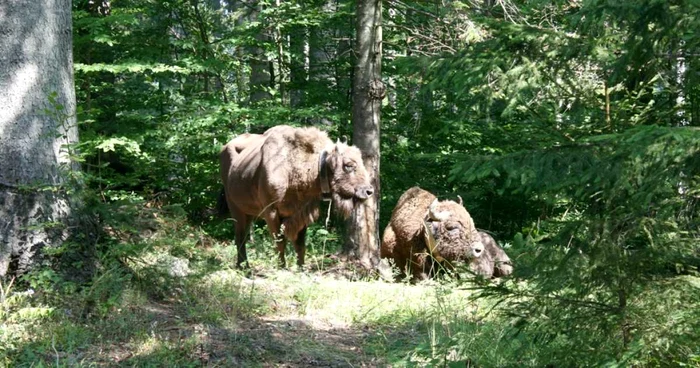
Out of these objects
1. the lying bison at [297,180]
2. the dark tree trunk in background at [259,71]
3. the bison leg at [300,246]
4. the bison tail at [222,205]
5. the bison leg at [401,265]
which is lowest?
the bison leg at [401,265]

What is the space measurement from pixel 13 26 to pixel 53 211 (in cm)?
165

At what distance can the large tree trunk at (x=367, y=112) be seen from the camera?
10.2 metres

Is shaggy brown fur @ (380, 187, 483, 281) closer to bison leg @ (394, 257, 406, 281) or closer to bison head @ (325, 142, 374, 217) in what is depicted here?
bison leg @ (394, 257, 406, 281)

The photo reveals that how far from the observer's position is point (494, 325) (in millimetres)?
5930

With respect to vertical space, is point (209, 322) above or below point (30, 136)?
below

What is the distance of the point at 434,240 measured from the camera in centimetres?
1014

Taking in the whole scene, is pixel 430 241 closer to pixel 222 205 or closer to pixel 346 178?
pixel 346 178

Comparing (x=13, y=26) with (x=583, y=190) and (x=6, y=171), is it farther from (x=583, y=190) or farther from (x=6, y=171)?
(x=583, y=190)

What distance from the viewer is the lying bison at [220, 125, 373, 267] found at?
9750 mm

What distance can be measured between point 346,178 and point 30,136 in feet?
15.1

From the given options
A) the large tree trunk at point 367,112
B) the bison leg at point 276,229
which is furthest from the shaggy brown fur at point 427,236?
the bison leg at point 276,229

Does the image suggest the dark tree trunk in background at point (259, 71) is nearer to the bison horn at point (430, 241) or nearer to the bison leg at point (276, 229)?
the bison leg at point (276, 229)

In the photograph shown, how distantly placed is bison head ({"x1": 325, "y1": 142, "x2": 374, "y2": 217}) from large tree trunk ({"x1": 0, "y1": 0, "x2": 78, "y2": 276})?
417 centimetres

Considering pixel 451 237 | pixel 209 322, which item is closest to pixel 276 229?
pixel 451 237
